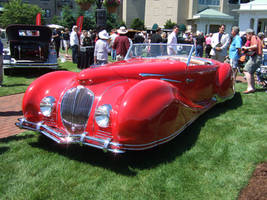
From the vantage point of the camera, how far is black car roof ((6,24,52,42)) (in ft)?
32.2

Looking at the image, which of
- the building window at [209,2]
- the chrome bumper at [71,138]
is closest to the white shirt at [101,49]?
the chrome bumper at [71,138]

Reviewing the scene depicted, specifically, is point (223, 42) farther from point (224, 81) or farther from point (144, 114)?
point (144, 114)

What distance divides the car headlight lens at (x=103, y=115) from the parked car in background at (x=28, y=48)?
7383mm

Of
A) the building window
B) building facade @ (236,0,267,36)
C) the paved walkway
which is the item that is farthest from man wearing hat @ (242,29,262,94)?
the building window

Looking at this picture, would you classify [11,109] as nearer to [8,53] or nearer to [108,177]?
[108,177]

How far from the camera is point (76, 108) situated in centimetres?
352

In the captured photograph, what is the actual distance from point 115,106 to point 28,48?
8314mm

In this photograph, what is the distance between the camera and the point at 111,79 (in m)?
3.70

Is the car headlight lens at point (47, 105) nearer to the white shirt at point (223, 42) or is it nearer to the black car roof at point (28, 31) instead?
the white shirt at point (223, 42)

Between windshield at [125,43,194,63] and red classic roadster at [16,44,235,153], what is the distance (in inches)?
24.3

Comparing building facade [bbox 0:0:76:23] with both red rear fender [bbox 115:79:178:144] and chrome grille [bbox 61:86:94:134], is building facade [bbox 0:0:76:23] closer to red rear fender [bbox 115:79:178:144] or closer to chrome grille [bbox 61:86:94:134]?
chrome grille [bbox 61:86:94:134]

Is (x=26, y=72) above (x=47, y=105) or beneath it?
beneath

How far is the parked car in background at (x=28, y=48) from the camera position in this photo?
9.69 metres

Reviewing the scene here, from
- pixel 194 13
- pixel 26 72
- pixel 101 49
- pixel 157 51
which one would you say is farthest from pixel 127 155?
pixel 194 13
